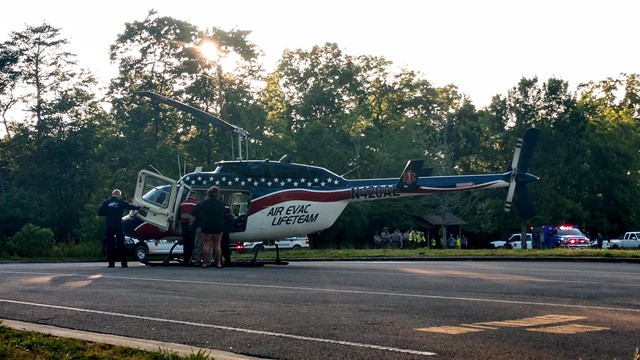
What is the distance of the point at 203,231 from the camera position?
2114cm

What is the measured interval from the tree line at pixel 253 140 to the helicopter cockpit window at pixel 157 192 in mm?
37104

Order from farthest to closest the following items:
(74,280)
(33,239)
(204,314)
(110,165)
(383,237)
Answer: (110,165) → (383,237) → (33,239) → (74,280) → (204,314)

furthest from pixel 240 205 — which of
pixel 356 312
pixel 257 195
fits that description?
pixel 356 312

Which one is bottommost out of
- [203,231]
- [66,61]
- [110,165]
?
[203,231]

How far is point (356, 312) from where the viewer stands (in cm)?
1089

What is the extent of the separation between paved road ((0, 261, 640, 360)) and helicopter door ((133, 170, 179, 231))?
7.66 metres

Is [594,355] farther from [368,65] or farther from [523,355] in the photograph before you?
[368,65]

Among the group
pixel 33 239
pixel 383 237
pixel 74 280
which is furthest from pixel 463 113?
pixel 74 280

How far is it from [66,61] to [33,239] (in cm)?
3914

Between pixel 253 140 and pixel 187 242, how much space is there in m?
41.0

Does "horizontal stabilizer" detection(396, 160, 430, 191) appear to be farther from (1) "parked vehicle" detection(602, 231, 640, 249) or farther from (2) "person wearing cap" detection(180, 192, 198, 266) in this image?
(1) "parked vehicle" detection(602, 231, 640, 249)

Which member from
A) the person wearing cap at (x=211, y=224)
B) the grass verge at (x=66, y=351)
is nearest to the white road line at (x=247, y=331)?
the grass verge at (x=66, y=351)

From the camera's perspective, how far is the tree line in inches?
2591

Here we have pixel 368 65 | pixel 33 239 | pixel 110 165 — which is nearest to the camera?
pixel 33 239
